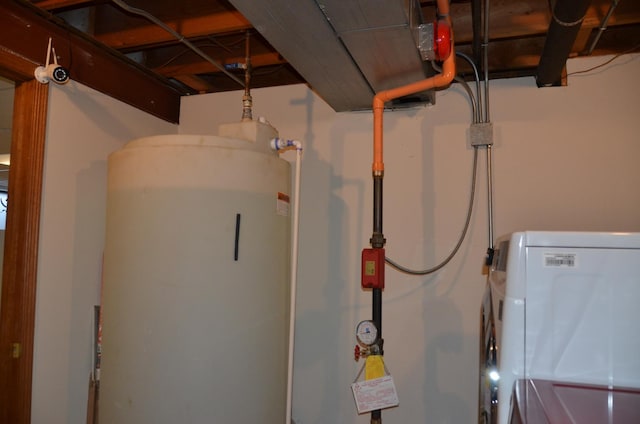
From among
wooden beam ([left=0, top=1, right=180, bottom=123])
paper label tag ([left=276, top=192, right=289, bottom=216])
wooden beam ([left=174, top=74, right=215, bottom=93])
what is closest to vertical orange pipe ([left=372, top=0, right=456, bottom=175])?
paper label tag ([left=276, top=192, right=289, bottom=216])

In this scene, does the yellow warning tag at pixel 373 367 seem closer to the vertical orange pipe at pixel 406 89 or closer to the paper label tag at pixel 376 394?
the paper label tag at pixel 376 394

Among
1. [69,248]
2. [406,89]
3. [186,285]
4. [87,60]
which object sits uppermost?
[87,60]

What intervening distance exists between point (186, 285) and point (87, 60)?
1195 mm

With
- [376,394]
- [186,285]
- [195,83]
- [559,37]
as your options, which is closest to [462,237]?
[376,394]

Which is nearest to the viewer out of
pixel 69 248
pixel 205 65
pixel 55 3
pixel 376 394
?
pixel 55 3

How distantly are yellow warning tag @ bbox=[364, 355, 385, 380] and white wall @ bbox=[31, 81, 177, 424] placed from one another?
4.01 feet

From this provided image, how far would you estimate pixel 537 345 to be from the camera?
3.49ft

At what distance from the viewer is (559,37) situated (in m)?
1.52

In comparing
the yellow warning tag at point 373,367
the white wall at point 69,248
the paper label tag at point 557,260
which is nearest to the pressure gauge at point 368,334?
the yellow warning tag at point 373,367

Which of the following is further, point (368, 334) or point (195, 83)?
point (195, 83)

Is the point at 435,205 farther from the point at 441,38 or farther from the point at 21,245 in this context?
the point at 21,245

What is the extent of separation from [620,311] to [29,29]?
2160 millimetres

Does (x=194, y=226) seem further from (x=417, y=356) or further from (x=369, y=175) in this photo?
(x=417, y=356)

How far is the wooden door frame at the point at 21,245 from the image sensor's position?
5.53 feet
